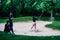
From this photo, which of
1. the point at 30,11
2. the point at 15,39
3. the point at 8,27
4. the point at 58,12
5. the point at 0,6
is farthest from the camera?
the point at 58,12

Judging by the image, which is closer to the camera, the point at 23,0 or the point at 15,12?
the point at 23,0

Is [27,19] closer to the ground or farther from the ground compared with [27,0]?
closer to the ground

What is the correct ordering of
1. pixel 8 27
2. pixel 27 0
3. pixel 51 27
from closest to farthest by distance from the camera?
pixel 27 0, pixel 8 27, pixel 51 27

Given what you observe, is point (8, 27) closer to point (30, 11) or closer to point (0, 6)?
point (0, 6)

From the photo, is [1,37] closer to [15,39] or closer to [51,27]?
[15,39]

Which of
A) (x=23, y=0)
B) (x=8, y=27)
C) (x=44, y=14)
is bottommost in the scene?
(x=44, y=14)

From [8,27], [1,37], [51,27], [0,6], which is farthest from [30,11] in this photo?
[1,37]

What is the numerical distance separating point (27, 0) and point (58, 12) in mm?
34415

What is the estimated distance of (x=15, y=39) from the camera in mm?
9102

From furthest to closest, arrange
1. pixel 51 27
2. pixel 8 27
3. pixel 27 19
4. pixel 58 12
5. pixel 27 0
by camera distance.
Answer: pixel 58 12, pixel 27 19, pixel 51 27, pixel 8 27, pixel 27 0

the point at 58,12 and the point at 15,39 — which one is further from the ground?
the point at 15,39

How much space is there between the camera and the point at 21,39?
30.2 feet

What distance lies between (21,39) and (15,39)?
25cm

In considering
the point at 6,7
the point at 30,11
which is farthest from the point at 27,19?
the point at 30,11
